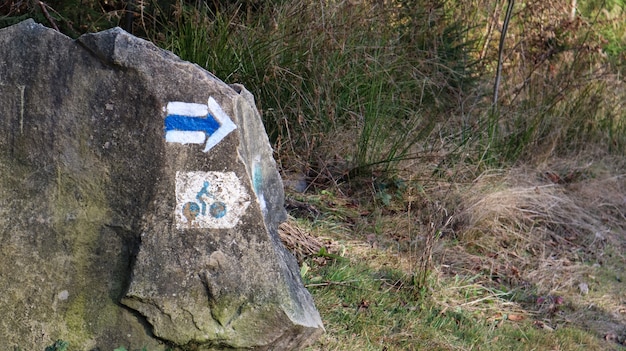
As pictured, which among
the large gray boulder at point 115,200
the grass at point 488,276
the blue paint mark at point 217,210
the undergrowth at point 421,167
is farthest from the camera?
the undergrowth at point 421,167

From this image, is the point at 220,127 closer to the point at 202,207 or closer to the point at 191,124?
the point at 191,124

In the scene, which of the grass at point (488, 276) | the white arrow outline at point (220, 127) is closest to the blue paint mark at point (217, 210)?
the white arrow outline at point (220, 127)

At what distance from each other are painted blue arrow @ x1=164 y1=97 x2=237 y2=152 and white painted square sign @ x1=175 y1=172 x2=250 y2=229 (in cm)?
12

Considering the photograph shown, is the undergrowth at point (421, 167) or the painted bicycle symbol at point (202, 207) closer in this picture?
the painted bicycle symbol at point (202, 207)

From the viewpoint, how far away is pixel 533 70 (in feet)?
26.7

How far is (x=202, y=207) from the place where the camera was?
304cm

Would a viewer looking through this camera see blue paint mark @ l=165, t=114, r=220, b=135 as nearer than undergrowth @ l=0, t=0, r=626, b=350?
Yes

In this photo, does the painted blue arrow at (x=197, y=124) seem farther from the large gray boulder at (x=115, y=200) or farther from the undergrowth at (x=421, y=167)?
the undergrowth at (x=421, y=167)

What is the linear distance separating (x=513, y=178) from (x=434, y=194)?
104 centimetres

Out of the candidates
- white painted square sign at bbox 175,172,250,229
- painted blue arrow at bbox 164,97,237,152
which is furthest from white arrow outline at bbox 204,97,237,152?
white painted square sign at bbox 175,172,250,229

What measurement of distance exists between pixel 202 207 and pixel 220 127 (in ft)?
1.02

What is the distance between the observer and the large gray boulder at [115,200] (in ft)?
9.65

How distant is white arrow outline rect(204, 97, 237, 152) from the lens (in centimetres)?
303

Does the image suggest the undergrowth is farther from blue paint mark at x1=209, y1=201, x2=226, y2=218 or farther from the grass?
blue paint mark at x1=209, y1=201, x2=226, y2=218
